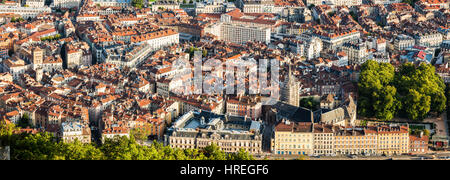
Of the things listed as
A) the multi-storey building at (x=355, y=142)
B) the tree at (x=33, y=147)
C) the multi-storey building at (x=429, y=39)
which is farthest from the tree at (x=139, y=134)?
the multi-storey building at (x=429, y=39)

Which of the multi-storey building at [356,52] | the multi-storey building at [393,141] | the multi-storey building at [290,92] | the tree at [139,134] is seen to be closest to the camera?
the multi-storey building at [393,141]

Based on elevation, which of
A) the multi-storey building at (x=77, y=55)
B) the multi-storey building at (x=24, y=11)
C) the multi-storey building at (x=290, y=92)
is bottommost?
the multi-storey building at (x=290, y=92)

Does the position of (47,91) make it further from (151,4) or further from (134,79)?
(151,4)

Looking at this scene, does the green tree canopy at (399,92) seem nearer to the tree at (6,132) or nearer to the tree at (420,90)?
the tree at (420,90)

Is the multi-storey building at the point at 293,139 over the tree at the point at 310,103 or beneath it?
beneath

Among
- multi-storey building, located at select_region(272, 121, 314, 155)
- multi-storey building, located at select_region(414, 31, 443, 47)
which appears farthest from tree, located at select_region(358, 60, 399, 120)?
multi-storey building, located at select_region(414, 31, 443, 47)

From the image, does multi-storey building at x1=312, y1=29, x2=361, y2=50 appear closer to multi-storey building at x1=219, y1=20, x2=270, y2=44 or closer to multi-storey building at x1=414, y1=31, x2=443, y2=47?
multi-storey building at x1=219, y1=20, x2=270, y2=44

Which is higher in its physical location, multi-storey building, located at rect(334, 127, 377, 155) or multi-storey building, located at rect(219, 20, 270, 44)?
multi-storey building, located at rect(219, 20, 270, 44)

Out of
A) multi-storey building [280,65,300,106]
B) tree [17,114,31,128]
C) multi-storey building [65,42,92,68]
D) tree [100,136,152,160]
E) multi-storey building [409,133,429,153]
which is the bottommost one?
multi-storey building [409,133,429,153]

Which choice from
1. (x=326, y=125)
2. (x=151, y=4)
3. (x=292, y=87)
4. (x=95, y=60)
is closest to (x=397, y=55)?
(x=292, y=87)
